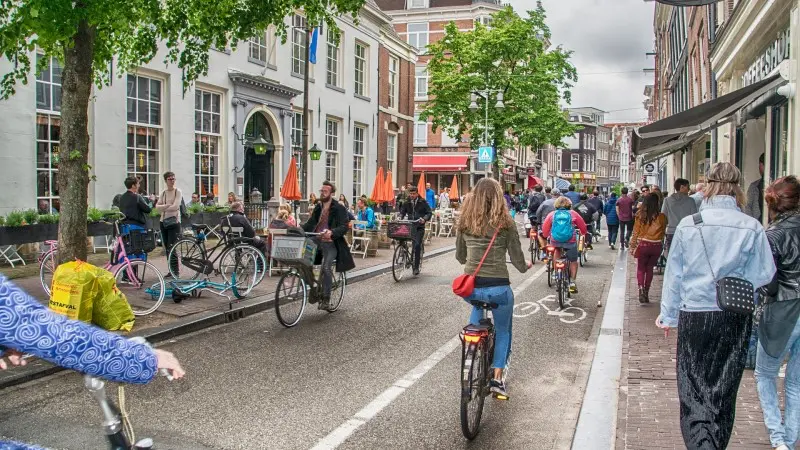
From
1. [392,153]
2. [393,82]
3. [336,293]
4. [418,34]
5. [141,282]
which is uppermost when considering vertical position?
[418,34]

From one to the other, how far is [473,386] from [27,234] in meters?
9.80

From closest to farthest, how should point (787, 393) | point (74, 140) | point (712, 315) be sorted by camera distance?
point (712, 315)
point (787, 393)
point (74, 140)

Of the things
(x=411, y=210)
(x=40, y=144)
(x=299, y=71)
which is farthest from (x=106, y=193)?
(x=299, y=71)

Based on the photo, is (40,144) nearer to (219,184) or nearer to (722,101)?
(219,184)

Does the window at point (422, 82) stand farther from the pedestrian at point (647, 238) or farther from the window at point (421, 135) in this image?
the pedestrian at point (647, 238)

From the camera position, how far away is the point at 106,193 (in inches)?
625

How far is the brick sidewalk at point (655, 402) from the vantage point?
451cm

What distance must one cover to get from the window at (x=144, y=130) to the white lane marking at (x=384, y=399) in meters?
11.7

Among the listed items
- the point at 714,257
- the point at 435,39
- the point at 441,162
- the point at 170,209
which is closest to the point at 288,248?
the point at 170,209

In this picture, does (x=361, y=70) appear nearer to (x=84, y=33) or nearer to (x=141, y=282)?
(x=141, y=282)

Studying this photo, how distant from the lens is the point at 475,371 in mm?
4816

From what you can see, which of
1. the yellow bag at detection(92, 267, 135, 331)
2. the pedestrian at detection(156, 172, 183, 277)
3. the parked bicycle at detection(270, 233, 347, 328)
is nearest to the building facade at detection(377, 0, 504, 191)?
the pedestrian at detection(156, 172, 183, 277)

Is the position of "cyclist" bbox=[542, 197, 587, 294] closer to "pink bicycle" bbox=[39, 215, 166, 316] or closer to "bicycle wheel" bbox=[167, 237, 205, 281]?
"bicycle wheel" bbox=[167, 237, 205, 281]

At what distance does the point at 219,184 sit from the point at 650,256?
1332cm
